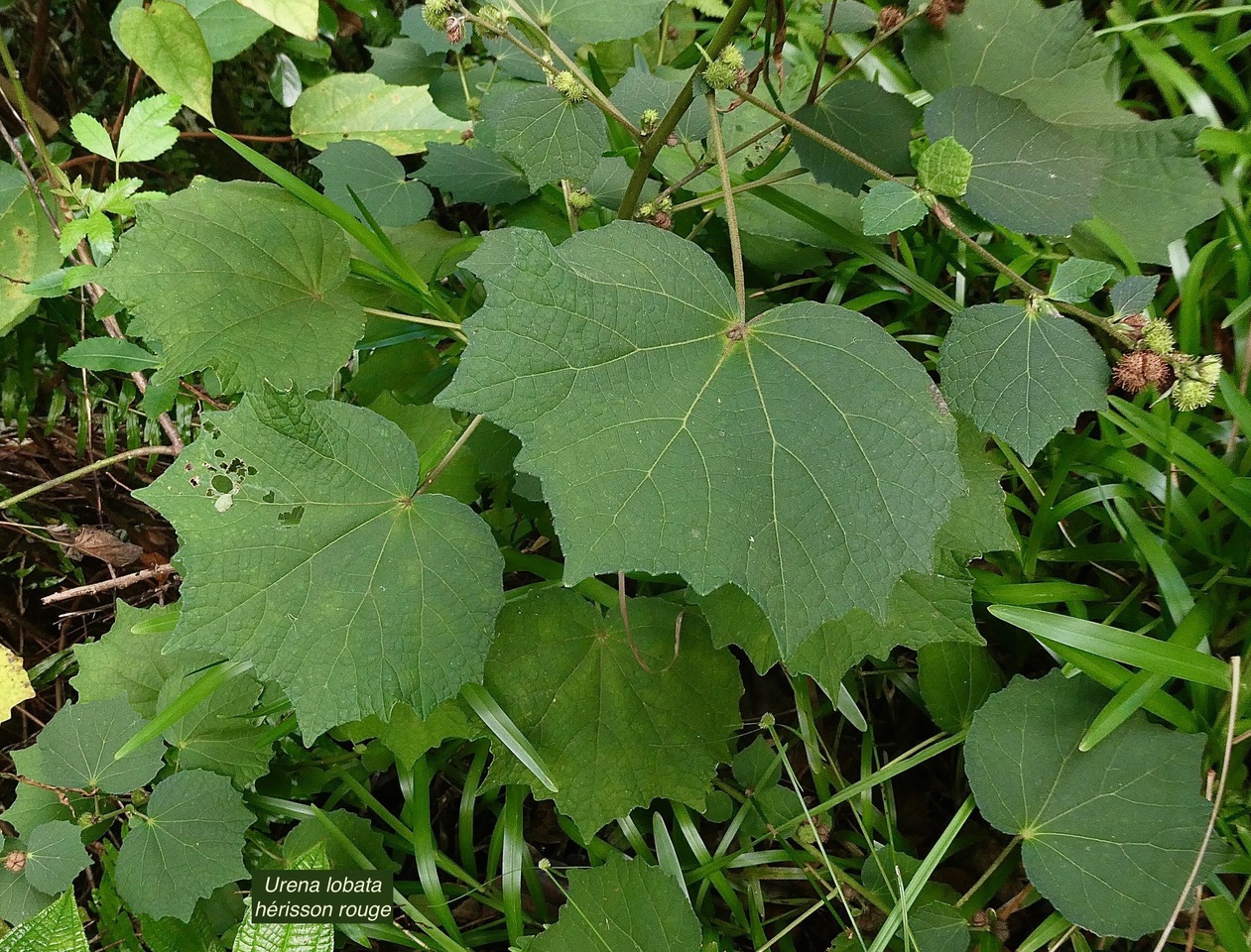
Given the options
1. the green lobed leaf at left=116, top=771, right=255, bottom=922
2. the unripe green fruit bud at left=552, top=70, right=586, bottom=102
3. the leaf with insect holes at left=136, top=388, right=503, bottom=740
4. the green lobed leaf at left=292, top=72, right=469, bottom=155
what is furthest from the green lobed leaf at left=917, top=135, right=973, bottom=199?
the green lobed leaf at left=116, top=771, right=255, bottom=922

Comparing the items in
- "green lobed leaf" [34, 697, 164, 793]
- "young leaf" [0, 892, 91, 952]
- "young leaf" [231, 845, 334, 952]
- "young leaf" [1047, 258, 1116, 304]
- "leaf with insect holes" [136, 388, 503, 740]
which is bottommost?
"young leaf" [231, 845, 334, 952]

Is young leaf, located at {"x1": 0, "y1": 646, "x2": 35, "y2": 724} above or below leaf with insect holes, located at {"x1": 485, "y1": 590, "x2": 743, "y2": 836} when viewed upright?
below

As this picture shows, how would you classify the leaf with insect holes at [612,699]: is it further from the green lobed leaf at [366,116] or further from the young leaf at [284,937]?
the green lobed leaf at [366,116]

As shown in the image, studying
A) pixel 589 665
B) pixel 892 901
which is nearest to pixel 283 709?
pixel 589 665

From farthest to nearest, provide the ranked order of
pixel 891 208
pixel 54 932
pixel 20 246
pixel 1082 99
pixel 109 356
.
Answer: pixel 20 246
pixel 109 356
pixel 1082 99
pixel 54 932
pixel 891 208

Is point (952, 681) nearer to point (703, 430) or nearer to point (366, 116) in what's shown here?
point (703, 430)

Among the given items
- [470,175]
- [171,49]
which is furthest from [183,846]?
[171,49]

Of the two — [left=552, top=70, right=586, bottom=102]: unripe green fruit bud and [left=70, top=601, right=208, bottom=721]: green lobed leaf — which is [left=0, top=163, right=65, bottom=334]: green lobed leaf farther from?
[left=552, top=70, right=586, bottom=102]: unripe green fruit bud
